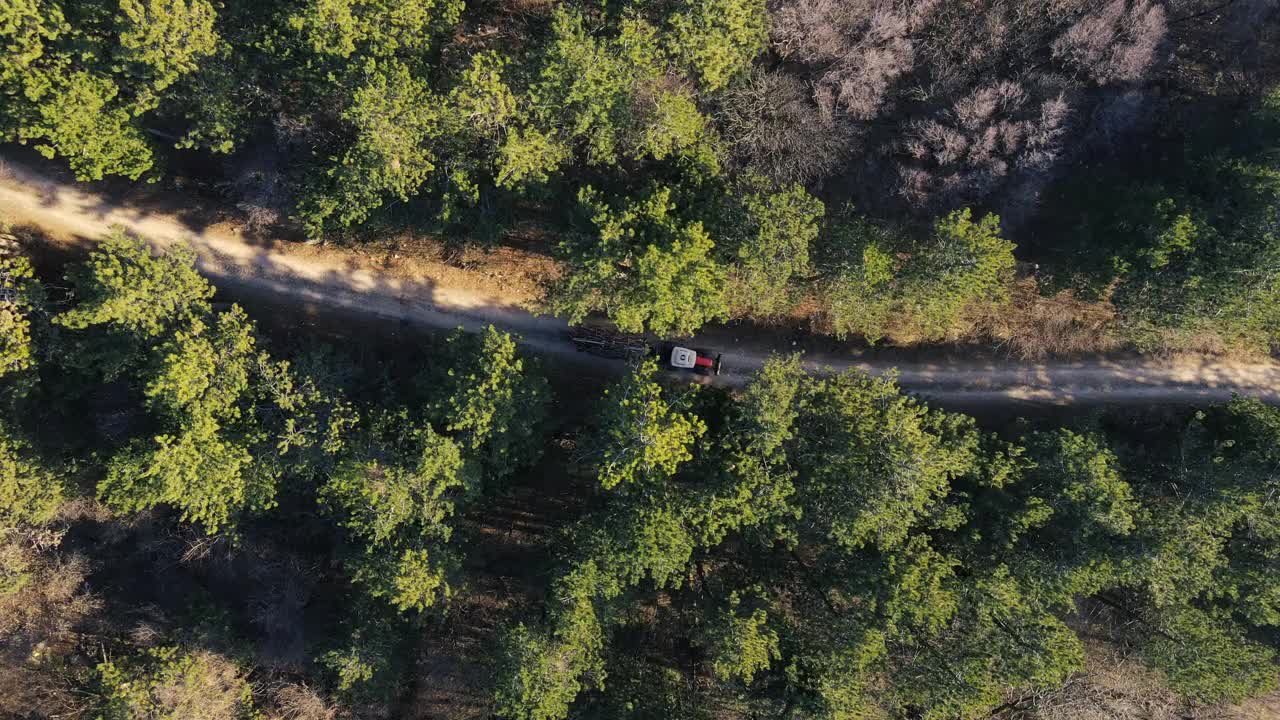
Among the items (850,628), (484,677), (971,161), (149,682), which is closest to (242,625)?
(149,682)

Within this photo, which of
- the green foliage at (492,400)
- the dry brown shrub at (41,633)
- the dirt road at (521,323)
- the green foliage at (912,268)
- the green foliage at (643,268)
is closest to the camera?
the green foliage at (643,268)

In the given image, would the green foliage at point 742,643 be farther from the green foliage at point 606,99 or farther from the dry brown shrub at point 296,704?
the green foliage at point 606,99

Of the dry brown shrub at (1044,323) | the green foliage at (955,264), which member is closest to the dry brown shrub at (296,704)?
the green foliage at (955,264)

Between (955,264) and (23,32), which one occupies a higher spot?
(23,32)

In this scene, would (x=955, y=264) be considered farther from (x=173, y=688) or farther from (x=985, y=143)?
(x=173, y=688)

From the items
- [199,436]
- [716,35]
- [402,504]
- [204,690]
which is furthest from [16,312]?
[716,35]

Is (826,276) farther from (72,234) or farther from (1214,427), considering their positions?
(72,234)
